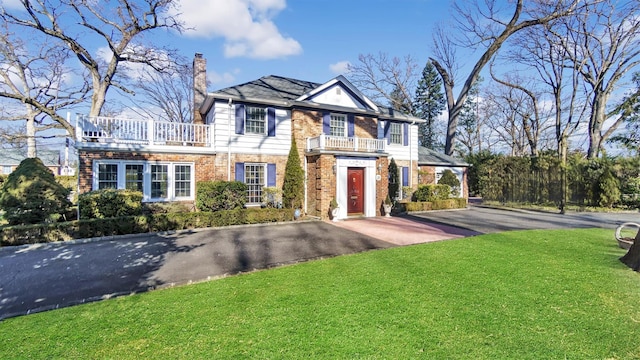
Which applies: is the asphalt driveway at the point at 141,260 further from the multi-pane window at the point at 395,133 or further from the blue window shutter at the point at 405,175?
the multi-pane window at the point at 395,133

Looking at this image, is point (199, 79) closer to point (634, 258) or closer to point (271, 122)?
point (271, 122)

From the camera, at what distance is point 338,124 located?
16.3 meters

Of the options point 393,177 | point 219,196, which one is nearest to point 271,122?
Result: point 219,196

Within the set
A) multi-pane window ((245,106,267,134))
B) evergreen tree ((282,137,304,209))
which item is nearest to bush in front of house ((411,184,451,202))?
A: evergreen tree ((282,137,304,209))

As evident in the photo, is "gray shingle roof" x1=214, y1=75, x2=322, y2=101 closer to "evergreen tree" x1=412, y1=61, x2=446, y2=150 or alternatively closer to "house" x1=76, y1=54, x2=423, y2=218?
"house" x1=76, y1=54, x2=423, y2=218

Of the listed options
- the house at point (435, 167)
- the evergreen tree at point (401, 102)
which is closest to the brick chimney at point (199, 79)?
the house at point (435, 167)

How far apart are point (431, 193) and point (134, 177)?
15480mm

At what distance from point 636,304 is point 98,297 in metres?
8.53

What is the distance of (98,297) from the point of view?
501cm

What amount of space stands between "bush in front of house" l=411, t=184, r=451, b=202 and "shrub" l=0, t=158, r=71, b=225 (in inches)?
662

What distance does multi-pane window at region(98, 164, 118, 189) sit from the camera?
39.2 ft

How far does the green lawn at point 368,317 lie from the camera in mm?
3303

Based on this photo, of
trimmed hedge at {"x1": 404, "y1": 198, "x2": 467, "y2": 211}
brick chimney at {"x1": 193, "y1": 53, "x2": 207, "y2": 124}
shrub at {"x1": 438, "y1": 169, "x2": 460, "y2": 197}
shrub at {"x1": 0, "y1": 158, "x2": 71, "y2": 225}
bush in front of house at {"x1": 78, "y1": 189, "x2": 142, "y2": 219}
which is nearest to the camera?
shrub at {"x1": 0, "y1": 158, "x2": 71, "y2": 225}

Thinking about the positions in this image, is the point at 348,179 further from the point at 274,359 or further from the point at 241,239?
the point at 274,359
